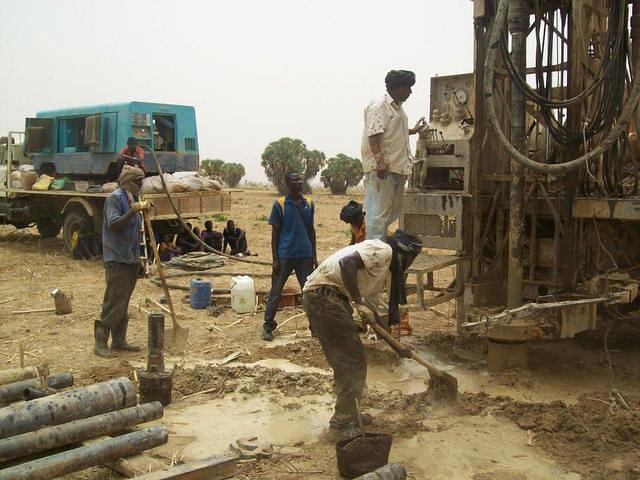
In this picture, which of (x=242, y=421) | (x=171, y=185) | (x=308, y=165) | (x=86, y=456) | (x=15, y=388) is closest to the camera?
(x=86, y=456)

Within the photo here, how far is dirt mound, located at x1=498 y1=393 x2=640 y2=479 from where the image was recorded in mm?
4598

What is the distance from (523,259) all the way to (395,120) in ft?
5.63

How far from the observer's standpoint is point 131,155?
13.3m

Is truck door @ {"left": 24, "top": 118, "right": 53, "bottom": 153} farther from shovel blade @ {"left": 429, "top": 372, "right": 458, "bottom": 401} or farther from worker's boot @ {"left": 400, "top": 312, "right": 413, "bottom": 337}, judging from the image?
shovel blade @ {"left": 429, "top": 372, "right": 458, "bottom": 401}

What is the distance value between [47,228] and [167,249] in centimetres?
467

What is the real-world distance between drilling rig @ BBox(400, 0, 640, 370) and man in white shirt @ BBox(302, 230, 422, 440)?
953 millimetres

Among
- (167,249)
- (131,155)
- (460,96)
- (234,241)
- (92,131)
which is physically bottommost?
(167,249)

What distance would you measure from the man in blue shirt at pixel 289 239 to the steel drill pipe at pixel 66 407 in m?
2.79

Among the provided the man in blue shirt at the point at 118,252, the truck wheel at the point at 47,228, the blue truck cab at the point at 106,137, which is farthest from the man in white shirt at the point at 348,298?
the truck wheel at the point at 47,228

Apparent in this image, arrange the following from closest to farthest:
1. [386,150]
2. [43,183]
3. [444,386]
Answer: [444,386] < [386,150] < [43,183]

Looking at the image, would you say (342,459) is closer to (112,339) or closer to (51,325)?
(112,339)

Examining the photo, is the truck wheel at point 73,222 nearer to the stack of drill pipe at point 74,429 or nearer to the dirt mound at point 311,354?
the dirt mound at point 311,354

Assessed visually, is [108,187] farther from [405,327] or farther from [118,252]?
[405,327]

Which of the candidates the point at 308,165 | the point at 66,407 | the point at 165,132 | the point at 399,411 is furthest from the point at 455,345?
the point at 308,165
